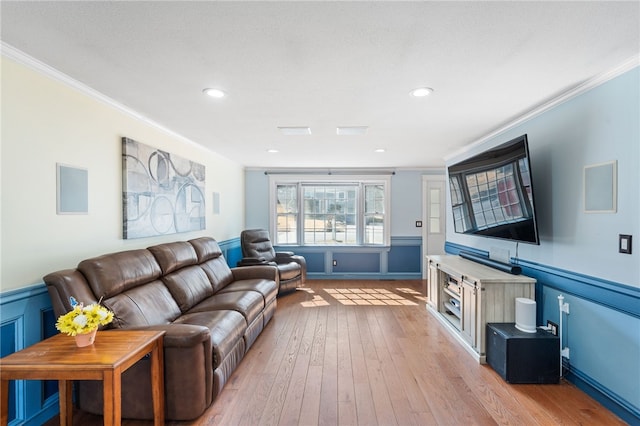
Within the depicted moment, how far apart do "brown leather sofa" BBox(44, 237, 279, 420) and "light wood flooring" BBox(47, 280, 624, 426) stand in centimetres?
17

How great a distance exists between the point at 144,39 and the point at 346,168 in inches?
184

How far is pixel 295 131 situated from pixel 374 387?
8.44ft

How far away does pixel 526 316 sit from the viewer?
251cm

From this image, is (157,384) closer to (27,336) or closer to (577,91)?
(27,336)

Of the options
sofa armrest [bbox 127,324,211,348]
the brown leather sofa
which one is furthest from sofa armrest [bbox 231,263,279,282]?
sofa armrest [bbox 127,324,211,348]

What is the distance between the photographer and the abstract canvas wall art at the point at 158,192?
8.85 feet

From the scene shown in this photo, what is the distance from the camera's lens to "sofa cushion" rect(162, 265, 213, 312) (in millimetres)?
2775

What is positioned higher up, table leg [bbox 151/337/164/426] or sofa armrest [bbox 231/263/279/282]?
sofa armrest [bbox 231/263/279/282]

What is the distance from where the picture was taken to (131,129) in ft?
9.08

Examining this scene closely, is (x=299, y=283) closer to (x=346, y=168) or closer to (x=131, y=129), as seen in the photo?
(x=346, y=168)

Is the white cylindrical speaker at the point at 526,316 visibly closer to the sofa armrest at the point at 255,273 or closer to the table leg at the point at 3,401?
the sofa armrest at the point at 255,273

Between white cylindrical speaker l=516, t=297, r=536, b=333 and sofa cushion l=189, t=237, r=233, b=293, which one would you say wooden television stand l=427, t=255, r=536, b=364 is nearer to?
white cylindrical speaker l=516, t=297, r=536, b=333

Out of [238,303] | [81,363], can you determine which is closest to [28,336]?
[81,363]

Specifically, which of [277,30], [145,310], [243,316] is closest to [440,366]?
[243,316]
